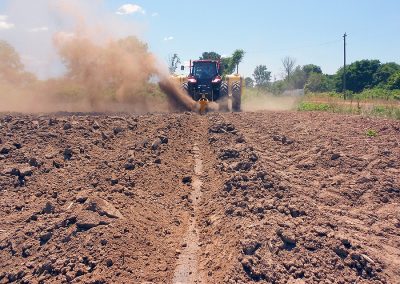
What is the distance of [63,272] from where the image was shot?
532cm

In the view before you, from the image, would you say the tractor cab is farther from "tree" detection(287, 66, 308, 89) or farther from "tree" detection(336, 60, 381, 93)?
"tree" detection(287, 66, 308, 89)

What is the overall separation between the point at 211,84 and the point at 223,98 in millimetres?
921

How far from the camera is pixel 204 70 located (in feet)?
69.5

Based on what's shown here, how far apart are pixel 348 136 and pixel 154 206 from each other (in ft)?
21.8

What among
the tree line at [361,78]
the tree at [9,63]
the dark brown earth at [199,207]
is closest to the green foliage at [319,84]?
Answer: the tree line at [361,78]

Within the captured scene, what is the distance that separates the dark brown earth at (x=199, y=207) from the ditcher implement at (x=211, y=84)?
338 inches

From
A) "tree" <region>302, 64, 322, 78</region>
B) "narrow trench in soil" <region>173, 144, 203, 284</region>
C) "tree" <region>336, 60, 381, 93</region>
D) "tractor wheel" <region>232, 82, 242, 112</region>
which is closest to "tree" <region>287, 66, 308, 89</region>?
"tree" <region>302, 64, 322, 78</region>

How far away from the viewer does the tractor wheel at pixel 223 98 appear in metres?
21.0

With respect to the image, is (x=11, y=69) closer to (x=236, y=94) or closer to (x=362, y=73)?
(x=236, y=94)

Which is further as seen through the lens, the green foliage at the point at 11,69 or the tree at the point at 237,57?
the tree at the point at 237,57

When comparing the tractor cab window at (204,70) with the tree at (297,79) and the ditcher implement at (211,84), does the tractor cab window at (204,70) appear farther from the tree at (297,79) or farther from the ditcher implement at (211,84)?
the tree at (297,79)

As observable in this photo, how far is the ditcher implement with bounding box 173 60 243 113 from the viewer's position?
20.8 metres

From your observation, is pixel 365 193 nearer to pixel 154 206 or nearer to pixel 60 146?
pixel 154 206

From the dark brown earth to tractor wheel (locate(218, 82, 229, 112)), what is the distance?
28.7 feet
